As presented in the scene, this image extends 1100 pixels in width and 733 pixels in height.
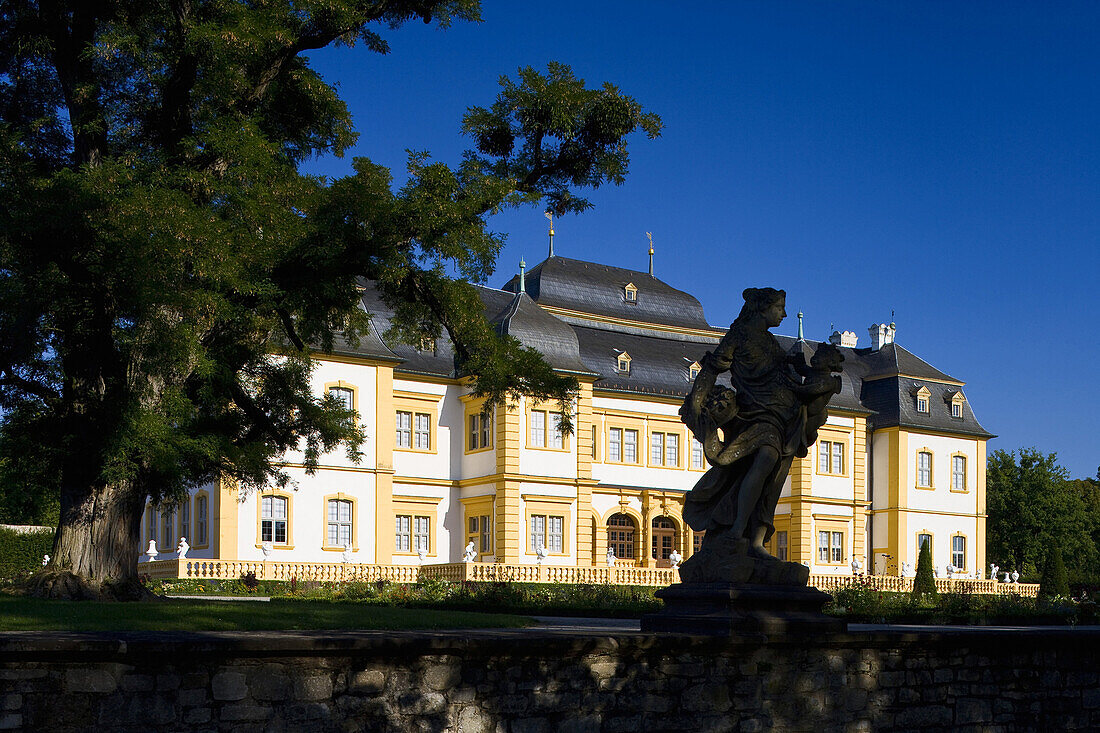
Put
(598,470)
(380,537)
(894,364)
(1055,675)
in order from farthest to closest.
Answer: (894,364)
(598,470)
(380,537)
(1055,675)

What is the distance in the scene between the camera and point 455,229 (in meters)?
16.0

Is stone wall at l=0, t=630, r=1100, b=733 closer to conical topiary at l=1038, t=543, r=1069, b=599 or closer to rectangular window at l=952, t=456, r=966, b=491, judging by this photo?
conical topiary at l=1038, t=543, r=1069, b=599

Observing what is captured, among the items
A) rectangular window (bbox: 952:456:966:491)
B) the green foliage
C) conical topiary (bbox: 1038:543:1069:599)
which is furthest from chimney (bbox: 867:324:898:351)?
the green foliage

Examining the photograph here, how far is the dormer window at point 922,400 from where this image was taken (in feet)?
178

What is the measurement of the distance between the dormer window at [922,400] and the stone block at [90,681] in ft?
167

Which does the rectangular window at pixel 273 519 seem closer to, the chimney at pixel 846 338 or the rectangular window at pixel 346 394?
the rectangular window at pixel 346 394

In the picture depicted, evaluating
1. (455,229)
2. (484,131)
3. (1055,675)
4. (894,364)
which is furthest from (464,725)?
(894,364)

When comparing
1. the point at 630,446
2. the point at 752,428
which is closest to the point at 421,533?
the point at 630,446

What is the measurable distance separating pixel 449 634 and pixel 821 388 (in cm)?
381

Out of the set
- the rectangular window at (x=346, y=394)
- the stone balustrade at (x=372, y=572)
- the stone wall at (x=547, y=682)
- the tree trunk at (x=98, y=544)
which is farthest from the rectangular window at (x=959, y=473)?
the stone wall at (x=547, y=682)

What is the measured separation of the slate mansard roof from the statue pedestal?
30.5 metres

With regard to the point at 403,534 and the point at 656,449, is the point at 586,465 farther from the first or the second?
the point at 403,534

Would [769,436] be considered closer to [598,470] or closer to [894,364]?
[598,470]

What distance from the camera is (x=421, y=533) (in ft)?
139
